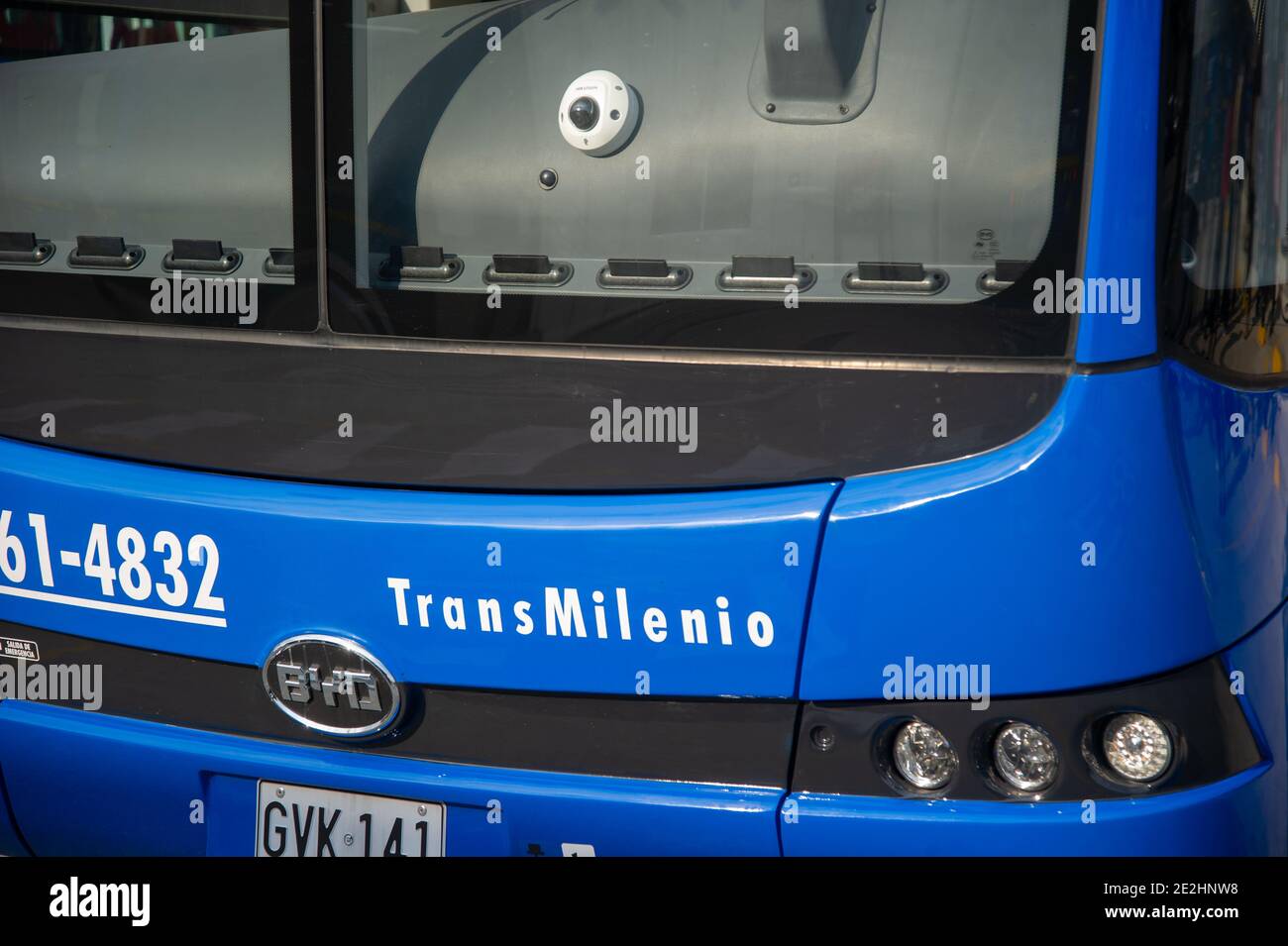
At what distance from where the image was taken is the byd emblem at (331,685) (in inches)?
87.8

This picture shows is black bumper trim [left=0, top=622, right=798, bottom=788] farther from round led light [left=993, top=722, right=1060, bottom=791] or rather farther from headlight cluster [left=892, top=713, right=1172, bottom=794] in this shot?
round led light [left=993, top=722, right=1060, bottom=791]

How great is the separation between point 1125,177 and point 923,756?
3.11 ft

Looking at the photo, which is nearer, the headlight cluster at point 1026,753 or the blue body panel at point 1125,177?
the blue body panel at point 1125,177

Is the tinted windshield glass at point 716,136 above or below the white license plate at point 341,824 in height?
above

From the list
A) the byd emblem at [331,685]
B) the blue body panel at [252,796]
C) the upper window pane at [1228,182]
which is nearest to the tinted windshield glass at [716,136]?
the upper window pane at [1228,182]

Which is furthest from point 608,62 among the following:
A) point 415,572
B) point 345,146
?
point 415,572

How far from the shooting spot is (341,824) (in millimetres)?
2285

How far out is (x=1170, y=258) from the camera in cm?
195

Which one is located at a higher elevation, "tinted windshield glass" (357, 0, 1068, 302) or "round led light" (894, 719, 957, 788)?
"tinted windshield glass" (357, 0, 1068, 302)

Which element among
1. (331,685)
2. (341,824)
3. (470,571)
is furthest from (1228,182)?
(341,824)

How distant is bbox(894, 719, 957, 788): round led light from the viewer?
2.07 meters

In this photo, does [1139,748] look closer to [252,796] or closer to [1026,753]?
[1026,753]

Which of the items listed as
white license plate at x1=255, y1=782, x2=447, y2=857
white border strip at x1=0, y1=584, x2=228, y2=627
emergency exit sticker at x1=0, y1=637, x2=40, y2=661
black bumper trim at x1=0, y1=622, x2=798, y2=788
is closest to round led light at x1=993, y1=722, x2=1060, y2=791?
black bumper trim at x1=0, y1=622, x2=798, y2=788

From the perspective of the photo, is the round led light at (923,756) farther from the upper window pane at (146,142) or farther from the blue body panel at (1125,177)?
the upper window pane at (146,142)
